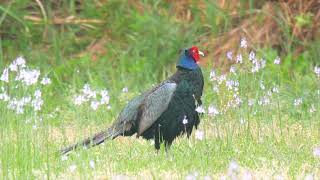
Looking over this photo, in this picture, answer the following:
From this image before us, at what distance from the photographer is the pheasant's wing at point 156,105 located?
765 cm

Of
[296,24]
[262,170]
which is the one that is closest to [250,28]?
[296,24]

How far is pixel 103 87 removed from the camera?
10.5 metres

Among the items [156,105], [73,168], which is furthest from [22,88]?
[73,168]

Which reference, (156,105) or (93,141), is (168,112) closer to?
(156,105)

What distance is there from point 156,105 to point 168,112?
95 mm

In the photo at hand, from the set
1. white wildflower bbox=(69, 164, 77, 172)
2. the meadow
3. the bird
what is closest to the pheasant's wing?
the bird

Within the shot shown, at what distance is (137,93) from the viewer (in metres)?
10.4

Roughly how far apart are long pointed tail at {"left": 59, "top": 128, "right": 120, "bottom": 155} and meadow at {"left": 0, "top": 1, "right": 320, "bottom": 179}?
0.06 meters

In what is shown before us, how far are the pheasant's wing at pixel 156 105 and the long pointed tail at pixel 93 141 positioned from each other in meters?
0.21

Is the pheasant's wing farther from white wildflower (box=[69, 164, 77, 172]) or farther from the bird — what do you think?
white wildflower (box=[69, 164, 77, 172])

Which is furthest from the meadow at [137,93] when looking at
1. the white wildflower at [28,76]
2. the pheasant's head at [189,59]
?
→ the pheasant's head at [189,59]

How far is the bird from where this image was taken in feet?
→ 25.0

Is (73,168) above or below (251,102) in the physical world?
below

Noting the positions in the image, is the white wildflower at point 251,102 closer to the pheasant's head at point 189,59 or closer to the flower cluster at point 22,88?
the pheasant's head at point 189,59
